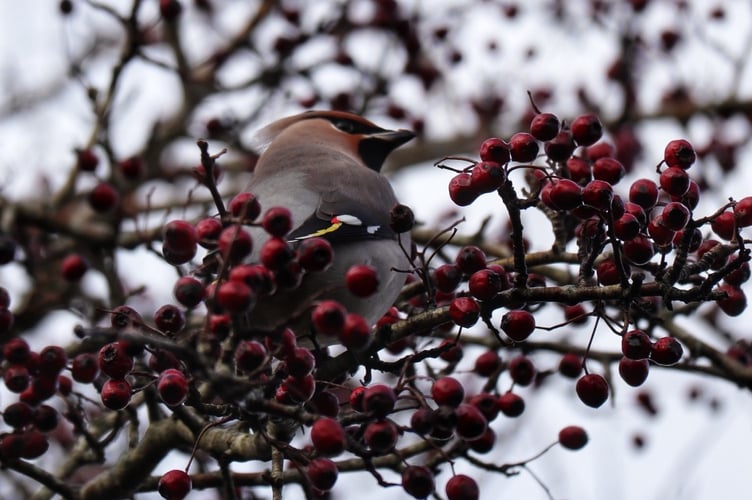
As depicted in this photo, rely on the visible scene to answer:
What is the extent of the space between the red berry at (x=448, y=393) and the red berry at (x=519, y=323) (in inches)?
9.0

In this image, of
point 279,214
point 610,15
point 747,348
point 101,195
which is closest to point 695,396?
point 747,348

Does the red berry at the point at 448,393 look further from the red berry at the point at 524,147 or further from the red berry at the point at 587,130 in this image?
the red berry at the point at 587,130

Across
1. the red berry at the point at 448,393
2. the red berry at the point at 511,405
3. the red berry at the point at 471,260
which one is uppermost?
the red berry at the point at 471,260

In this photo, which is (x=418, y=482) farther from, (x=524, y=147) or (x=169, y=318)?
(x=524, y=147)

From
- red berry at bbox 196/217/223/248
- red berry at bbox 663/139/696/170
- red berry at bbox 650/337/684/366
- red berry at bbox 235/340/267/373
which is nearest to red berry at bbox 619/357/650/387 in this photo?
red berry at bbox 650/337/684/366

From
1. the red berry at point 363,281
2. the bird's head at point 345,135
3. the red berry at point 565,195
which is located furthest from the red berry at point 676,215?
the bird's head at point 345,135

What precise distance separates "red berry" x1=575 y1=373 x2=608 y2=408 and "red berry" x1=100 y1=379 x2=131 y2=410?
1081mm

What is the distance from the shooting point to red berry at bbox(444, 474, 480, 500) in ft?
7.30

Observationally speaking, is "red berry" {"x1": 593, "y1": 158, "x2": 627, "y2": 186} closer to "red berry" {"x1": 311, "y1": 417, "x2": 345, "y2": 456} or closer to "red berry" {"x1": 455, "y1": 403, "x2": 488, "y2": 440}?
"red berry" {"x1": 455, "y1": 403, "x2": 488, "y2": 440}

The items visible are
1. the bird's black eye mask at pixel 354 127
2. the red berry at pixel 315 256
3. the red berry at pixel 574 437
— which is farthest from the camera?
the bird's black eye mask at pixel 354 127

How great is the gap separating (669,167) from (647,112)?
18.6ft

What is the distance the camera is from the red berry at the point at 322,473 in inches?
78.7

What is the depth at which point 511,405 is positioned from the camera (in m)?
2.71

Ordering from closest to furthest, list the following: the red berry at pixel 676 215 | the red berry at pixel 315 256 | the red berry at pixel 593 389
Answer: the red berry at pixel 315 256 < the red berry at pixel 676 215 < the red berry at pixel 593 389
